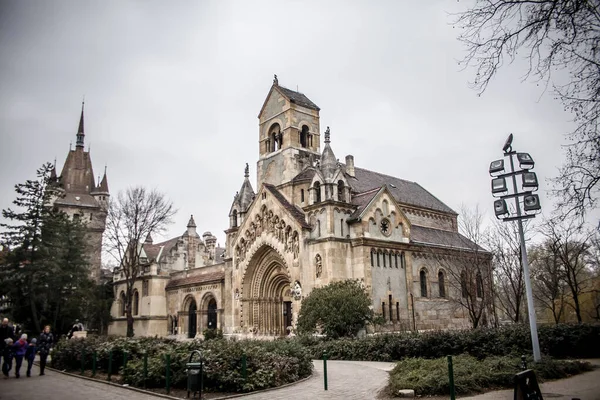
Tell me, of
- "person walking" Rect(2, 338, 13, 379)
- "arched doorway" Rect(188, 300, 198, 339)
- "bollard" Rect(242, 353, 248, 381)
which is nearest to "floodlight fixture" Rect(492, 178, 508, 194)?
"bollard" Rect(242, 353, 248, 381)

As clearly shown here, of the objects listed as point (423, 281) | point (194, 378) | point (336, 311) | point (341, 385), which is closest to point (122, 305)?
point (423, 281)

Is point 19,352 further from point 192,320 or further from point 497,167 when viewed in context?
point 192,320

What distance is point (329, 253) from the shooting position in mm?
28609

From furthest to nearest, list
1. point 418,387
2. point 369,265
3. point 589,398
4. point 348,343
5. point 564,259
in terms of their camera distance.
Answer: point 369,265, point 564,259, point 348,343, point 418,387, point 589,398

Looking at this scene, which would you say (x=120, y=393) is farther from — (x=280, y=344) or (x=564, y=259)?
(x=564, y=259)

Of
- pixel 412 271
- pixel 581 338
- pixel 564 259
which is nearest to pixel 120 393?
pixel 581 338

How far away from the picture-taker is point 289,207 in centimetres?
3219

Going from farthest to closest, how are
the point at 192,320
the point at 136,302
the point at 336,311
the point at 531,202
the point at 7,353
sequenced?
the point at 136,302, the point at 192,320, the point at 336,311, the point at 7,353, the point at 531,202

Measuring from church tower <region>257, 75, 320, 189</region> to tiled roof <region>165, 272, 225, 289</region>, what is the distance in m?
8.88

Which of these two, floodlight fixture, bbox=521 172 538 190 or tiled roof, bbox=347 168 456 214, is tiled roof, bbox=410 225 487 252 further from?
floodlight fixture, bbox=521 172 538 190

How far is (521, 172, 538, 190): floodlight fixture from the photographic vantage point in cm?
1530

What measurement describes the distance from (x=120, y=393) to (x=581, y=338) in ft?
52.6

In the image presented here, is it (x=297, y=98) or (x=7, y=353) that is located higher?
(x=297, y=98)

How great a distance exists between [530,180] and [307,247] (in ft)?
54.8
